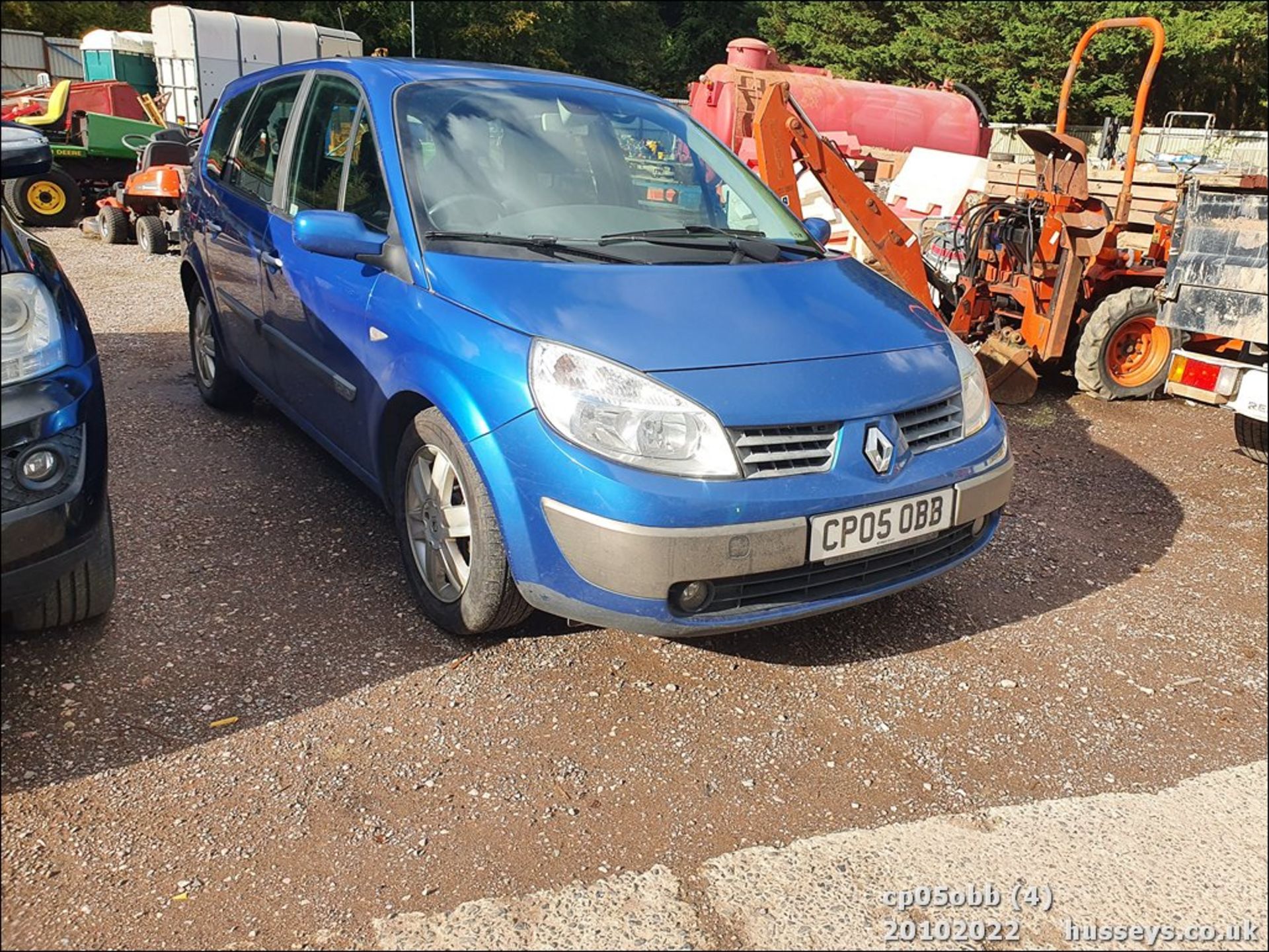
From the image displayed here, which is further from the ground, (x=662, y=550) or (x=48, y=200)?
(x=662, y=550)

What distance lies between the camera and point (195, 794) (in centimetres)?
248

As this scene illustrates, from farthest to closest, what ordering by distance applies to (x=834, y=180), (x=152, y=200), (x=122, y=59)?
(x=122, y=59) < (x=152, y=200) < (x=834, y=180)

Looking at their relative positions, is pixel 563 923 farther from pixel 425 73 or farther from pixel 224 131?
pixel 224 131

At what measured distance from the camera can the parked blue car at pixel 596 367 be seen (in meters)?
2.67

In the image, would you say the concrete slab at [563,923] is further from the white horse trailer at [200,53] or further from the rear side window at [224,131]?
the white horse trailer at [200,53]

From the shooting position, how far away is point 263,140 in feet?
14.4

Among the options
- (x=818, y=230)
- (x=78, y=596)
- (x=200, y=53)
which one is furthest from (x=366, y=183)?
(x=200, y=53)

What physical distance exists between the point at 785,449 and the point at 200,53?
20.6 meters

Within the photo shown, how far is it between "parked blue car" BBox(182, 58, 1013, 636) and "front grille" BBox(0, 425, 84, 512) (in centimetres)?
93

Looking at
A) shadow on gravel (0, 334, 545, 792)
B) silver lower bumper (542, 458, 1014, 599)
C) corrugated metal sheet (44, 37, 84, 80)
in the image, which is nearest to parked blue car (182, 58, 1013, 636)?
silver lower bumper (542, 458, 1014, 599)

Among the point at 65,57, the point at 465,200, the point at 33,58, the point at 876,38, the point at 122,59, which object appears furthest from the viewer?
the point at 876,38

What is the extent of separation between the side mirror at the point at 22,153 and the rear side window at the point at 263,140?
1090mm

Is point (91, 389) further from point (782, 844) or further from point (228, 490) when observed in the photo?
point (782, 844)

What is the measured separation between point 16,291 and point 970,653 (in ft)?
9.78
